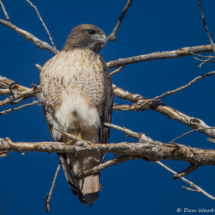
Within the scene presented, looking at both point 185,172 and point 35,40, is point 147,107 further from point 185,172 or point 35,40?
point 35,40

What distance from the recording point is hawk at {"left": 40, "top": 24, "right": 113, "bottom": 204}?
3.96 meters

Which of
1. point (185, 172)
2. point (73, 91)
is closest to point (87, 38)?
point (73, 91)

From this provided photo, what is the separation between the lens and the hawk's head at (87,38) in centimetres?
467

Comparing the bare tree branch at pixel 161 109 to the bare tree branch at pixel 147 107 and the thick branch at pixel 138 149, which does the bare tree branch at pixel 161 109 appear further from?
the thick branch at pixel 138 149

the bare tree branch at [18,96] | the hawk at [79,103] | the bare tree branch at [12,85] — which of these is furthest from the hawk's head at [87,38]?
the bare tree branch at [18,96]

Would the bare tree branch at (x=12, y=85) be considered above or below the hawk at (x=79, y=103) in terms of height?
above

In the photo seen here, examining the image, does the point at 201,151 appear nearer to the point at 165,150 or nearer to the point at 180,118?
the point at 165,150

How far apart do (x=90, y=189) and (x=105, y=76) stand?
4.88 ft

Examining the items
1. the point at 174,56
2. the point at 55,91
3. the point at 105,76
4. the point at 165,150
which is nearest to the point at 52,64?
the point at 55,91

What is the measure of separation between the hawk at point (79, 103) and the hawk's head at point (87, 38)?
0.66ft

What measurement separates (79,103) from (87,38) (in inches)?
50.1

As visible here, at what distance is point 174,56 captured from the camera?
431cm

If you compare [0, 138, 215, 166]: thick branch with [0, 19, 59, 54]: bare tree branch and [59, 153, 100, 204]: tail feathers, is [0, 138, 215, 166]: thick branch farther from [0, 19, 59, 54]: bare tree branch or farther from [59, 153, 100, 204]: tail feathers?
[0, 19, 59, 54]: bare tree branch

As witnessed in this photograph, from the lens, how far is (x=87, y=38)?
187 inches
